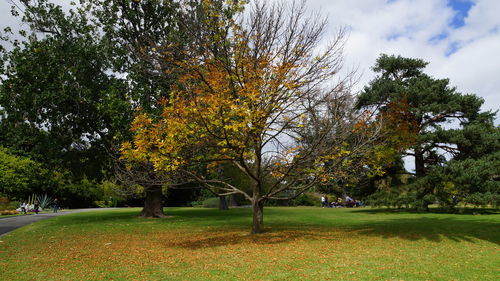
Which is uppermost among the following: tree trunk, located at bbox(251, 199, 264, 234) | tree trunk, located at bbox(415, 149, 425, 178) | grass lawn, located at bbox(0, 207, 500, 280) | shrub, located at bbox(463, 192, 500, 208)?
tree trunk, located at bbox(415, 149, 425, 178)

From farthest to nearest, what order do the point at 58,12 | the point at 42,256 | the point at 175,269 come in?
the point at 58,12
the point at 42,256
the point at 175,269

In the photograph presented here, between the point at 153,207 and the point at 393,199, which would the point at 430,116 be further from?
the point at 153,207

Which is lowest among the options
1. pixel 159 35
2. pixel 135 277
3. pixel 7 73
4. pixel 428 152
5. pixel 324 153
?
pixel 135 277

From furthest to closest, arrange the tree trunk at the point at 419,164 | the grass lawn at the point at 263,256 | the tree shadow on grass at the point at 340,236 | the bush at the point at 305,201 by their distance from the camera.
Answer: the bush at the point at 305,201
the tree trunk at the point at 419,164
the tree shadow on grass at the point at 340,236
the grass lawn at the point at 263,256

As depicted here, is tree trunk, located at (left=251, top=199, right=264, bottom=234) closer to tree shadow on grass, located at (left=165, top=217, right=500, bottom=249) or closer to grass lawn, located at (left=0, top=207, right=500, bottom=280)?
tree shadow on grass, located at (left=165, top=217, right=500, bottom=249)

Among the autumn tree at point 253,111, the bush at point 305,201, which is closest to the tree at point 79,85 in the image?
the autumn tree at point 253,111

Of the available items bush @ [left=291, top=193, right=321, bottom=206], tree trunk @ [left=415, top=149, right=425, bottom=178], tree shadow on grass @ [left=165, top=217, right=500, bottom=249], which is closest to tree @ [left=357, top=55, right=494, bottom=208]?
tree trunk @ [left=415, top=149, right=425, bottom=178]

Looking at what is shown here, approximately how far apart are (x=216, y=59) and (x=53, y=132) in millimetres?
15016

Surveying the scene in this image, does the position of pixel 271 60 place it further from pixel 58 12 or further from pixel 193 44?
pixel 58 12

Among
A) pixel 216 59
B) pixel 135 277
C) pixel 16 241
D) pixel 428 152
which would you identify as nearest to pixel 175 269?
pixel 135 277

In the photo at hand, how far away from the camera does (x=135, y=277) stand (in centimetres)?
775

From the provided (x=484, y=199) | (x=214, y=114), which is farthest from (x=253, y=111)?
(x=484, y=199)

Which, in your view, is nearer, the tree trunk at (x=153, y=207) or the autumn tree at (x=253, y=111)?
the autumn tree at (x=253, y=111)

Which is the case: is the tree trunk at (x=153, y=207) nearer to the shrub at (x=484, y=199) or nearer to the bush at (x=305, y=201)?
the shrub at (x=484, y=199)
